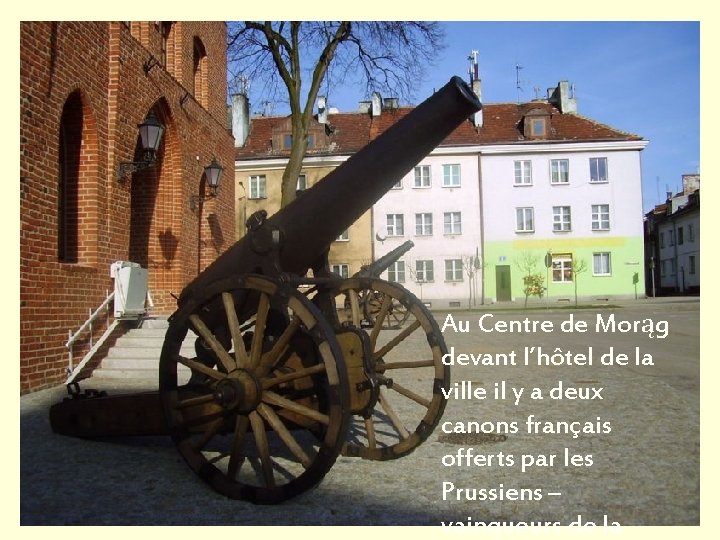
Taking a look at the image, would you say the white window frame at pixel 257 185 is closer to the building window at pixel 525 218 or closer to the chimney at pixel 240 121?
the chimney at pixel 240 121

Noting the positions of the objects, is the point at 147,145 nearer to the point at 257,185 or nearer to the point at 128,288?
the point at 128,288

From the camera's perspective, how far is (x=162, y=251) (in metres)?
12.3

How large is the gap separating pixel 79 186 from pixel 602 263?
103 feet

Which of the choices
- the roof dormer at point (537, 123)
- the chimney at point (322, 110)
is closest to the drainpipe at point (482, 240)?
the roof dormer at point (537, 123)

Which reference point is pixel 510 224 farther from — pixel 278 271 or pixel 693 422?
pixel 278 271

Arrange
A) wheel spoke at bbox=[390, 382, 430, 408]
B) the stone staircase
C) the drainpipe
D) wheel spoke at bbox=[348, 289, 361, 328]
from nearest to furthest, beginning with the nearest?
Answer: wheel spoke at bbox=[390, 382, 430, 408], wheel spoke at bbox=[348, 289, 361, 328], the stone staircase, the drainpipe

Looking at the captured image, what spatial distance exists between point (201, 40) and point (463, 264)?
77.8ft

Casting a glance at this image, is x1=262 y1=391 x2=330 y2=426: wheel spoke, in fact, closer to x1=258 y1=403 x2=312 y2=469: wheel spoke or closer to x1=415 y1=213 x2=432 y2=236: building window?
x1=258 y1=403 x2=312 y2=469: wheel spoke

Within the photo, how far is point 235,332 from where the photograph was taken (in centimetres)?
403

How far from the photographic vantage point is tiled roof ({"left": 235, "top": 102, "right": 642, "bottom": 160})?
3616 centimetres

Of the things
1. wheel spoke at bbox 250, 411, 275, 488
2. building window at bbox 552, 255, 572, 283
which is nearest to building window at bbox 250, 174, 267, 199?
building window at bbox 552, 255, 572, 283

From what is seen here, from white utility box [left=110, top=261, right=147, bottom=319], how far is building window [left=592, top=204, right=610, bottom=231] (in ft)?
99.1

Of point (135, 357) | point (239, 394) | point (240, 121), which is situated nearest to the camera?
point (239, 394)

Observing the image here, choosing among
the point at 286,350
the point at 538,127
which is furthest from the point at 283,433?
the point at 538,127
